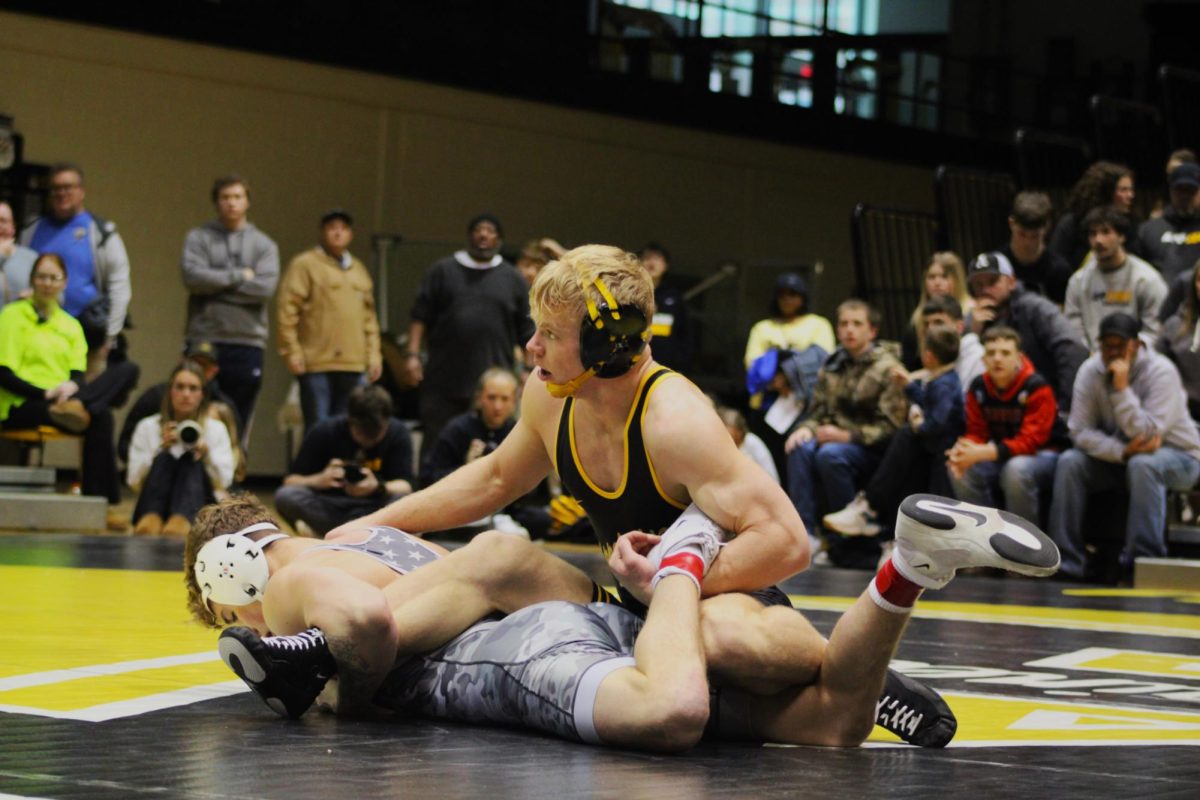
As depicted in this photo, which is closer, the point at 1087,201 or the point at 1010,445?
the point at 1010,445

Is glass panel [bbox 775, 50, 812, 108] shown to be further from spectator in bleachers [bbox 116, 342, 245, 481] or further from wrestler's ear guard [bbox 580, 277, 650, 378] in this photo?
wrestler's ear guard [bbox 580, 277, 650, 378]

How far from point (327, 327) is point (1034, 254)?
3896mm

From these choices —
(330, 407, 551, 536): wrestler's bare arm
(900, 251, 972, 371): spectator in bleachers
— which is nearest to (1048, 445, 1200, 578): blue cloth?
(900, 251, 972, 371): spectator in bleachers

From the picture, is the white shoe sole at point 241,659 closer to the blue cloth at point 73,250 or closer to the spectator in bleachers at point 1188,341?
the spectator in bleachers at point 1188,341

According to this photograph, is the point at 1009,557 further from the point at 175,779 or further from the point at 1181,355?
the point at 1181,355

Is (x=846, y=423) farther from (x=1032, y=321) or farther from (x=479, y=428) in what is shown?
(x=479, y=428)

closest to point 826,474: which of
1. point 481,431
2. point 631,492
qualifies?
point 481,431

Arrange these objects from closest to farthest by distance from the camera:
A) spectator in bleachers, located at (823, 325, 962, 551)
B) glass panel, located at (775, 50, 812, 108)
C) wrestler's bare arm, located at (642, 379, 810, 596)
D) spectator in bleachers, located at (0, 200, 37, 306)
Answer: wrestler's bare arm, located at (642, 379, 810, 596), spectator in bleachers, located at (823, 325, 962, 551), spectator in bleachers, located at (0, 200, 37, 306), glass panel, located at (775, 50, 812, 108)

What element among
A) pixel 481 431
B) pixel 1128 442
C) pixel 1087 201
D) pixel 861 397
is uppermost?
pixel 1087 201

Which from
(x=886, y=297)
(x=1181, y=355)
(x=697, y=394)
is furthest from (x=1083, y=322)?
(x=697, y=394)

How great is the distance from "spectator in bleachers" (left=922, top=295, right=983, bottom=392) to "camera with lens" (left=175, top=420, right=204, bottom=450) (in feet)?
11.5

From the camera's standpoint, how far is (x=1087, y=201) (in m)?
10.0

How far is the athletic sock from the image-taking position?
2980 mm

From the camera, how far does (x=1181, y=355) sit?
8.50 metres
